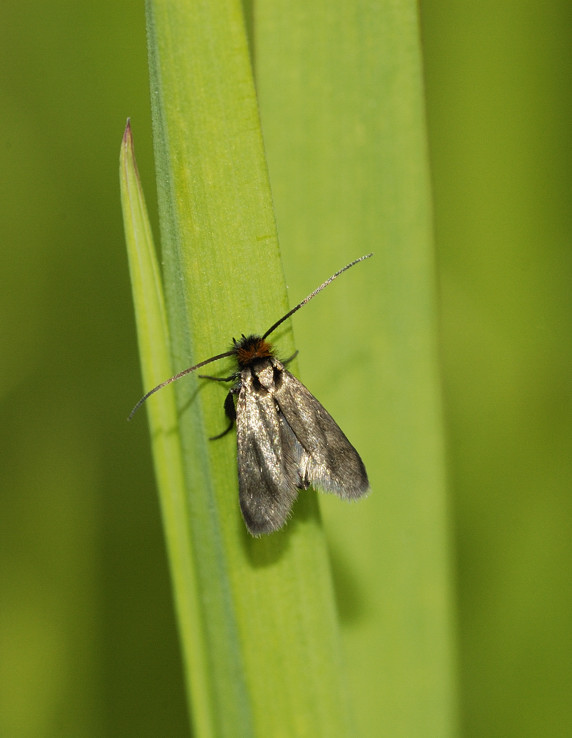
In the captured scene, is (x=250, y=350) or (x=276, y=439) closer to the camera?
(x=250, y=350)

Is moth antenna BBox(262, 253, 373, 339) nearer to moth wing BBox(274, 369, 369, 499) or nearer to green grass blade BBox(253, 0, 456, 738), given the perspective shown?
green grass blade BBox(253, 0, 456, 738)

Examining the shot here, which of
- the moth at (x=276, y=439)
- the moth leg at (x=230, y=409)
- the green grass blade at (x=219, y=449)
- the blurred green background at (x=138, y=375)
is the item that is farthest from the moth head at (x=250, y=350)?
the blurred green background at (x=138, y=375)

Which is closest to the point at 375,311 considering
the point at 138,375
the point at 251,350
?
the point at 251,350

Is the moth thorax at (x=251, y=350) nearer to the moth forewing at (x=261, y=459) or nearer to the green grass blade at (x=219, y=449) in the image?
the moth forewing at (x=261, y=459)

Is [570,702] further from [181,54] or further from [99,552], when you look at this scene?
[181,54]

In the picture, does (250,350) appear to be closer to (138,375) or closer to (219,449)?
(219,449)
